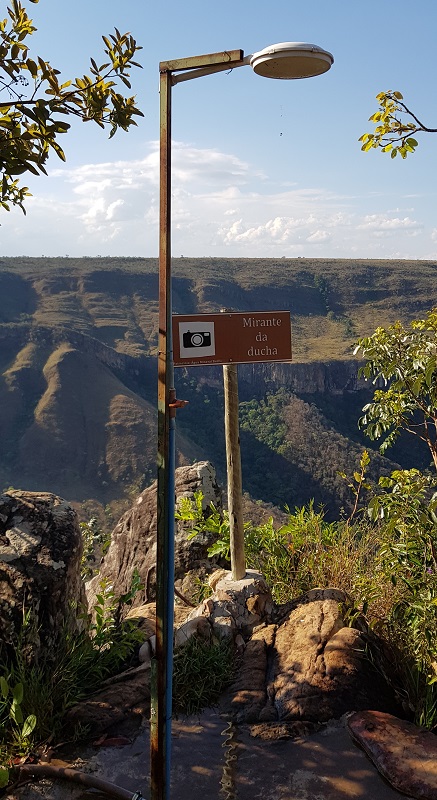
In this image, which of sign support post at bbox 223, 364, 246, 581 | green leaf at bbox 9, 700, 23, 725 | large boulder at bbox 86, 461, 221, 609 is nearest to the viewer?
green leaf at bbox 9, 700, 23, 725

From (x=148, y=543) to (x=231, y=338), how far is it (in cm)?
238

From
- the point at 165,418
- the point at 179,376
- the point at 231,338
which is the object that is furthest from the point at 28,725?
the point at 179,376

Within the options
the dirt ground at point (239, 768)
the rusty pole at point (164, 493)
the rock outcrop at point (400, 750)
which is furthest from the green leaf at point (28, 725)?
the rock outcrop at point (400, 750)

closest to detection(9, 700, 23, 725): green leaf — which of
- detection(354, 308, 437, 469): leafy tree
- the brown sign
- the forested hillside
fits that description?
the brown sign

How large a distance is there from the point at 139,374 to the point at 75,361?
551cm

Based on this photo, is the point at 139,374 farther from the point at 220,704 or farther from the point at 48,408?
the point at 220,704

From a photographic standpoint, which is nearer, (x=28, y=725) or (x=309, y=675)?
(x=28, y=725)

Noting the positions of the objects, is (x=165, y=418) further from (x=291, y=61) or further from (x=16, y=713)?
(x=16, y=713)

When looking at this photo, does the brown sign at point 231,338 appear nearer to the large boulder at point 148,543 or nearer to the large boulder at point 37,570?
the large boulder at point 37,570

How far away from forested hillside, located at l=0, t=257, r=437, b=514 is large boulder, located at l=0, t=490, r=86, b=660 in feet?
98.1

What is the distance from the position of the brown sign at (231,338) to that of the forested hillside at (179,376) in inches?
1177

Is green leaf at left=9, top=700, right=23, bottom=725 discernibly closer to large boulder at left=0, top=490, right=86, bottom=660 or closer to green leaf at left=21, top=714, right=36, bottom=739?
green leaf at left=21, top=714, right=36, bottom=739

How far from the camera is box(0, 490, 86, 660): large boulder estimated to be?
3379 mm

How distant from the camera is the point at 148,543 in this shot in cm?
538
